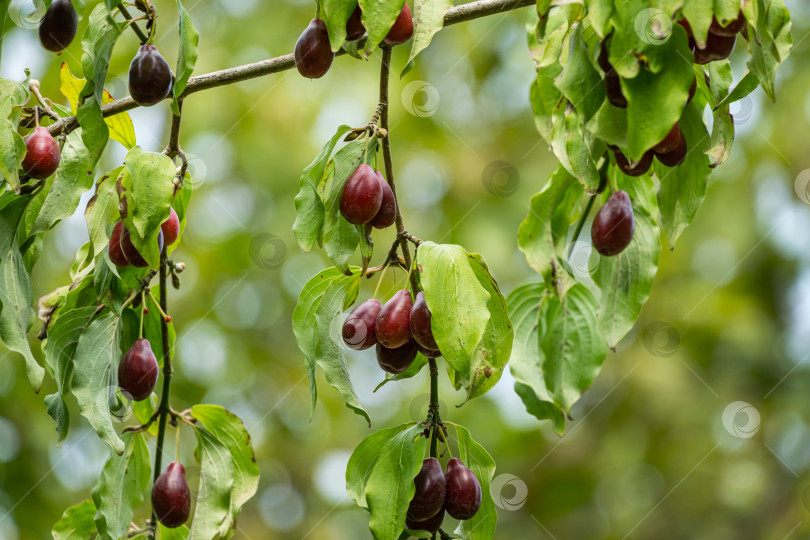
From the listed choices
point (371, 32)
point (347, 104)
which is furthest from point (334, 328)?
point (347, 104)

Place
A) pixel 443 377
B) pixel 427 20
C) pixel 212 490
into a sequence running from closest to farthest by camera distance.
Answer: pixel 427 20
pixel 212 490
pixel 443 377

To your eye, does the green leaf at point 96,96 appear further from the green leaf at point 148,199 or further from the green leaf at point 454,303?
the green leaf at point 454,303

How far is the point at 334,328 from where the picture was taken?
1.14m

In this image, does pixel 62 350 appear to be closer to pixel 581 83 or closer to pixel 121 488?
pixel 121 488

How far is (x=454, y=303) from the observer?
3.32ft

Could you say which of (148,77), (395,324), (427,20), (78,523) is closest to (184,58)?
(148,77)

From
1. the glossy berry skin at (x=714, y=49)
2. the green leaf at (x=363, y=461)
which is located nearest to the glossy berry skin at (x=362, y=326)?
the green leaf at (x=363, y=461)

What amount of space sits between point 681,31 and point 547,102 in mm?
196

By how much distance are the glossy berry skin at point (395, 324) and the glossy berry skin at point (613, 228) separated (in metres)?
0.27

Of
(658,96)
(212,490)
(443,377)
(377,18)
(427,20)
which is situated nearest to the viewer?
(658,96)

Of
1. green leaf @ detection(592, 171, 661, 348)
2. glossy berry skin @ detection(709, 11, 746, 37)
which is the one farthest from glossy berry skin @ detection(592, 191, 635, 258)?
glossy berry skin @ detection(709, 11, 746, 37)

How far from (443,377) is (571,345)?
3.21m

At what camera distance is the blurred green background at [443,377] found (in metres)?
4.11

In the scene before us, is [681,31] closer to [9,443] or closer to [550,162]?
[550,162]
